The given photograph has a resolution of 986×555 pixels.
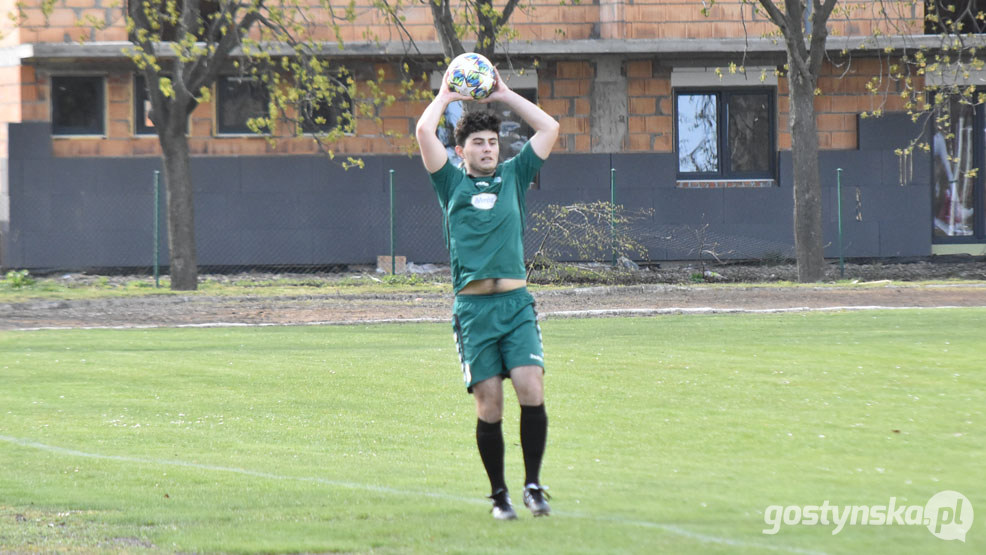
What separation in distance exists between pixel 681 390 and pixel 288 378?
12.4 feet

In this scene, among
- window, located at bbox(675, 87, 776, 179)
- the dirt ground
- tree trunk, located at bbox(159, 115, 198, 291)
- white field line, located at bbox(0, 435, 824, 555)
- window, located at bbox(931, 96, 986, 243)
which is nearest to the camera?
white field line, located at bbox(0, 435, 824, 555)

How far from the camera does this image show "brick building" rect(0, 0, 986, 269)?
88.6 feet

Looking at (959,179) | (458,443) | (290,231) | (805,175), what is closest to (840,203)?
(959,179)

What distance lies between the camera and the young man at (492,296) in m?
6.30

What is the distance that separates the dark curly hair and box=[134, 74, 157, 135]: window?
73.4ft

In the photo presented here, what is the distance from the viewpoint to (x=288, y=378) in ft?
40.1

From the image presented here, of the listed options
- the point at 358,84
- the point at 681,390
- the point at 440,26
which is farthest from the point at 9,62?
A: the point at 681,390

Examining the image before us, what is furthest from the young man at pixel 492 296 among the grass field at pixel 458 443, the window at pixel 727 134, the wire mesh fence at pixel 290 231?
the window at pixel 727 134

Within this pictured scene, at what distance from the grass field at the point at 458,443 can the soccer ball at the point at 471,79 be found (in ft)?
7.03

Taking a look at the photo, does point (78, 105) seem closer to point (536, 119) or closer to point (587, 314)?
point (587, 314)

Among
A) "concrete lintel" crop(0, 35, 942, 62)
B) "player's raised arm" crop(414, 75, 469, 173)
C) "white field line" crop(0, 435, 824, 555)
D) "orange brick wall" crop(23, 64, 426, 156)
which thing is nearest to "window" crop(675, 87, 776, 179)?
"concrete lintel" crop(0, 35, 942, 62)

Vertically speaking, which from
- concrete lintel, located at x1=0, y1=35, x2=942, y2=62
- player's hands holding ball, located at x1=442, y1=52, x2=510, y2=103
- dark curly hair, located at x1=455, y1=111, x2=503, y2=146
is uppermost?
concrete lintel, located at x1=0, y1=35, x2=942, y2=62

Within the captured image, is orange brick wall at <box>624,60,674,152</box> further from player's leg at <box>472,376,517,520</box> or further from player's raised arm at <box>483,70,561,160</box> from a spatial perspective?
player's leg at <box>472,376,517,520</box>

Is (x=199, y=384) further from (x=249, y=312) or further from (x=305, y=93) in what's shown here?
(x=305, y=93)
